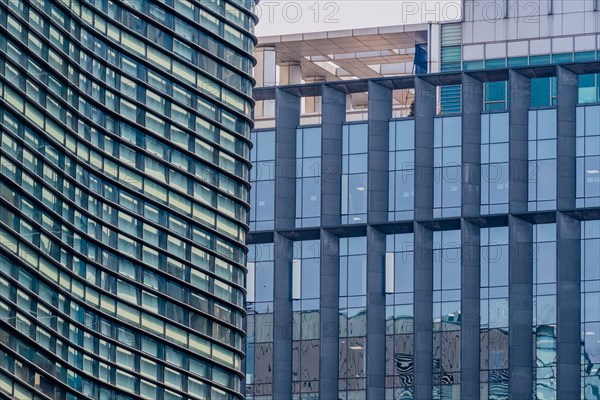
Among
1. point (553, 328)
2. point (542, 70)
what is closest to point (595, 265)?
point (553, 328)

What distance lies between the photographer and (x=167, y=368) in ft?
278

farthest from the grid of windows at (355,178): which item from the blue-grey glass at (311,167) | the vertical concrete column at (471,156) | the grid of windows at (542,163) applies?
the grid of windows at (542,163)

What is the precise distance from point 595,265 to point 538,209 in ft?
15.3

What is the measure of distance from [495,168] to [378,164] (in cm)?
714

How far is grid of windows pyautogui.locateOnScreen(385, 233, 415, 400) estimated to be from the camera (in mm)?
127500

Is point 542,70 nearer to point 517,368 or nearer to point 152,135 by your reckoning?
point 517,368

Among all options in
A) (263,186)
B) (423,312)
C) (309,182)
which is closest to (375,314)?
(423,312)

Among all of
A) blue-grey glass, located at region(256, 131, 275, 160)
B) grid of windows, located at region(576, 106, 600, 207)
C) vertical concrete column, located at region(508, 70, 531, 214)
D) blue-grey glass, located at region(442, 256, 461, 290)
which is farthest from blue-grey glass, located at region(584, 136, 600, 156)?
blue-grey glass, located at region(256, 131, 275, 160)

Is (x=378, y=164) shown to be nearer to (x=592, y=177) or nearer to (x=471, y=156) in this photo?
(x=471, y=156)

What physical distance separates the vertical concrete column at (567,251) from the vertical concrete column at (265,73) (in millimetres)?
19816

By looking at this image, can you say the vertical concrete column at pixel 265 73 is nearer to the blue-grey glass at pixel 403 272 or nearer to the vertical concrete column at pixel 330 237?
the vertical concrete column at pixel 330 237

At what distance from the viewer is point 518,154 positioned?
412 ft

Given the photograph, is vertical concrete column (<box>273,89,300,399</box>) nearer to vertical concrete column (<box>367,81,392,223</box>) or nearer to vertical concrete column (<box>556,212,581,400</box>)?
vertical concrete column (<box>367,81,392,223</box>)

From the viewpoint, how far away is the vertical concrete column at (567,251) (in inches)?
4833
